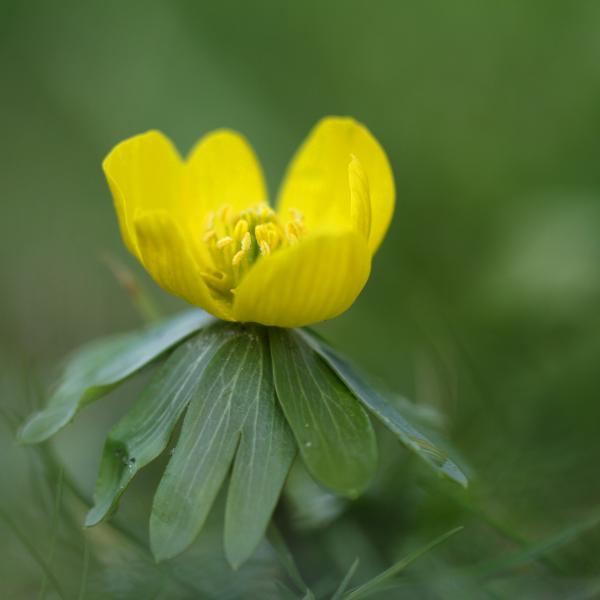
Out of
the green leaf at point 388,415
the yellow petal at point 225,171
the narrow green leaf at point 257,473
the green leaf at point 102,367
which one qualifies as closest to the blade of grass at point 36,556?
the green leaf at point 102,367

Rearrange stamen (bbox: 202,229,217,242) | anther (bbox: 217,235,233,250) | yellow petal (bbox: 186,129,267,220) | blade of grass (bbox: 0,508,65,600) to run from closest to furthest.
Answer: blade of grass (bbox: 0,508,65,600) → anther (bbox: 217,235,233,250) → stamen (bbox: 202,229,217,242) → yellow petal (bbox: 186,129,267,220)

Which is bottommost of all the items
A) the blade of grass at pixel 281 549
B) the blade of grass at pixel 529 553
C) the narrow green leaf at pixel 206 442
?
the blade of grass at pixel 529 553

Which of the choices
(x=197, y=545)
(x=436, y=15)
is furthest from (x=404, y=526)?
(x=436, y=15)

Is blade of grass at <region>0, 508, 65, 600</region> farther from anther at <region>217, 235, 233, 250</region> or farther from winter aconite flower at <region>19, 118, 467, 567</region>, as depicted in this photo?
anther at <region>217, 235, 233, 250</region>

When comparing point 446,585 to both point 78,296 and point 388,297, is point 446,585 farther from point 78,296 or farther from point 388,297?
point 78,296

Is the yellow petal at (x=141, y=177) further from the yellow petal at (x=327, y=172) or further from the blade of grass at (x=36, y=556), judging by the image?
the blade of grass at (x=36, y=556)

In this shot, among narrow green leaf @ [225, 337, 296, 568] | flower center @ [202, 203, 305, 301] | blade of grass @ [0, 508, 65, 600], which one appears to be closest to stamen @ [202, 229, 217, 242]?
flower center @ [202, 203, 305, 301]
